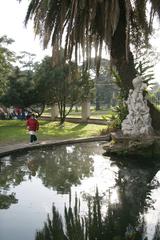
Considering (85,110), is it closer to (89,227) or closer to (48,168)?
(48,168)

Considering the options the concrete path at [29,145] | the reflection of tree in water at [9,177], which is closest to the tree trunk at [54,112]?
the concrete path at [29,145]

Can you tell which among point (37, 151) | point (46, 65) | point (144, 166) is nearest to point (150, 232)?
point (144, 166)

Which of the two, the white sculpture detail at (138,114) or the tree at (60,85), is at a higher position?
the tree at (60,85)

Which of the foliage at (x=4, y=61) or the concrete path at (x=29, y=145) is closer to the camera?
the concrete path at (x=29, y=145)

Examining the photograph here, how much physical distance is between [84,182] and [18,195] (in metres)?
1.96

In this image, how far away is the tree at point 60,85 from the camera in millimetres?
32969

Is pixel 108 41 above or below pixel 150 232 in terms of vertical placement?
above

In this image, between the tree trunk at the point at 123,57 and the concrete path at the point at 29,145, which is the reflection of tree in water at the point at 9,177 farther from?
the tree trunk at the point at 123,57

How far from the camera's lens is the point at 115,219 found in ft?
24.0

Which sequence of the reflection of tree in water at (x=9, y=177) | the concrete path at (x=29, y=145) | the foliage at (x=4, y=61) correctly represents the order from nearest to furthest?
the reflection of tree in water at (x=9, y=177) < the concrete path at (x=29, y=145) < the foliage at (x=4, y=61)

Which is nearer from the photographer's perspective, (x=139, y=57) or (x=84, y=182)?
(x=84, y=182)

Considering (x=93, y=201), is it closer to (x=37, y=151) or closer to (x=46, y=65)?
(x=37, y=151)

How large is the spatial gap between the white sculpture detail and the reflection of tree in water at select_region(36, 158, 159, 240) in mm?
5589

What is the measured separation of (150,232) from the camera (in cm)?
663
